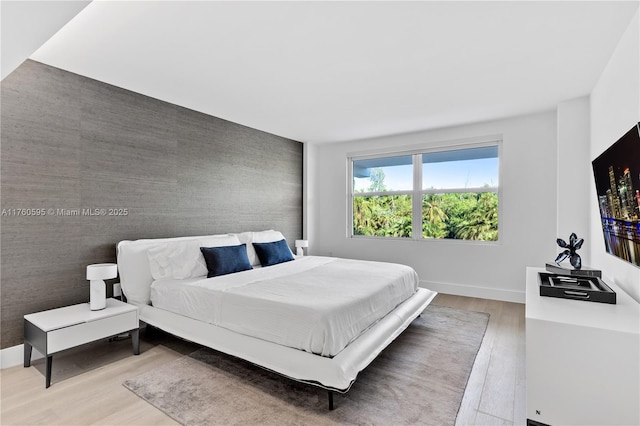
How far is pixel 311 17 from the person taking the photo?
215cm

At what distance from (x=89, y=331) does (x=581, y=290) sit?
11.9 ft

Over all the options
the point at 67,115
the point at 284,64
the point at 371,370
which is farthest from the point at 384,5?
the point at 67,115

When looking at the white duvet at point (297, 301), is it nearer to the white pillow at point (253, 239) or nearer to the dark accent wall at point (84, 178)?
the white pillow at point (253, 239)

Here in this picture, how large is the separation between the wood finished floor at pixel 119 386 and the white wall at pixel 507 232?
1.40m

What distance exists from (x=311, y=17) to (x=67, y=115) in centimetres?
249

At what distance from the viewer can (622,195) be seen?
A: 78.5 inches

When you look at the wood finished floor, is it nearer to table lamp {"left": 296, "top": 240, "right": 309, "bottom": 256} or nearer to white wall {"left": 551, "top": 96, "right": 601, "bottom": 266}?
white wall {"left": 551, "top": 96, "right": 601, "bottom": 266}

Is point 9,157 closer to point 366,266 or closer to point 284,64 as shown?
point 284,64

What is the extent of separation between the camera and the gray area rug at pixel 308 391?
6.51 feet

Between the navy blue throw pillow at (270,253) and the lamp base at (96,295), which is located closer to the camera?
the lamp base at (96,295)

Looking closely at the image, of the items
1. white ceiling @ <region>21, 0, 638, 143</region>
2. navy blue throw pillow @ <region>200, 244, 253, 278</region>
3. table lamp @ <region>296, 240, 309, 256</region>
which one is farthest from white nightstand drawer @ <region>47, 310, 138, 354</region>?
table lamp @ <region>296, 240, 309, 256</region>

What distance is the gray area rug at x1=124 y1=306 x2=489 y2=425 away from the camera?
1.98 metres

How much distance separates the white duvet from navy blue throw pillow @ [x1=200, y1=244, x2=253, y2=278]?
0.14 metres

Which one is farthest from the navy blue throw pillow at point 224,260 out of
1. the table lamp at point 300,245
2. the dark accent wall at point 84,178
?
the table lamp at point 300,245
